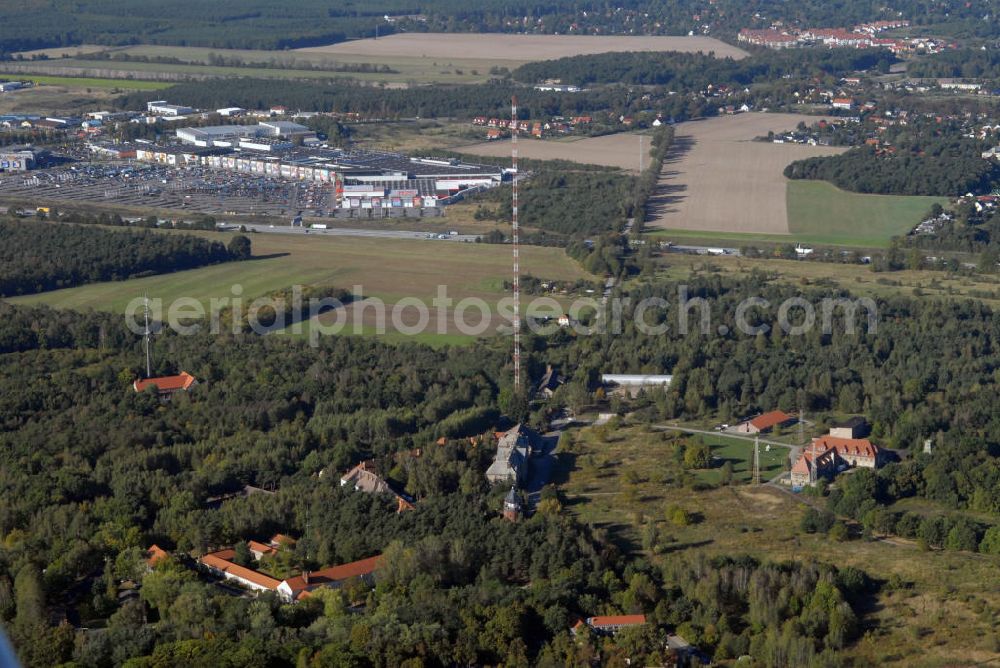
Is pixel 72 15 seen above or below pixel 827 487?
above

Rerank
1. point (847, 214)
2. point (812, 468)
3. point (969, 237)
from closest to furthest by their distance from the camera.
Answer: point (812, 468) → point (969, 237) → point (847, 214)

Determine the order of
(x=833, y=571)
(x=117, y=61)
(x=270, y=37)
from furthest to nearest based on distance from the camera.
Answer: (x=270, y=37)
(x=117, y=61)
(x=833, y=571)

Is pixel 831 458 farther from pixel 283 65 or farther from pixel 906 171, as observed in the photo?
pixel 283 65

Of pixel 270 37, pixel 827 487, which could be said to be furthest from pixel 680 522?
pixel 270 37

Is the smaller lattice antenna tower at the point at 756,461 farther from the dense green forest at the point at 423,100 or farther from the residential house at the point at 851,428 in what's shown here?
the dense green forest at the point at 423,100

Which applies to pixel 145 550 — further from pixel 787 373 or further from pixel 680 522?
pixel 787 373

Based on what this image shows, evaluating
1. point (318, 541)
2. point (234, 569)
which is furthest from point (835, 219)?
point (234, 569)

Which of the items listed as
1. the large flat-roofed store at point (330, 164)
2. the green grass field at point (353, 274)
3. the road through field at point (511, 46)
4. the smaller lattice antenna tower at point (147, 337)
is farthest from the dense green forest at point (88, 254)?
the road through field at point (511, 46)
